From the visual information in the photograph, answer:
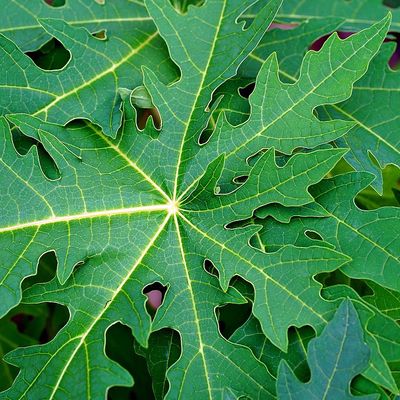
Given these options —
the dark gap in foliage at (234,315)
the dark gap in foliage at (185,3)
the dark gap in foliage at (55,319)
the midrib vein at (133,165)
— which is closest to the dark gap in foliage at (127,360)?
the dark gap in foliage at (55,319)

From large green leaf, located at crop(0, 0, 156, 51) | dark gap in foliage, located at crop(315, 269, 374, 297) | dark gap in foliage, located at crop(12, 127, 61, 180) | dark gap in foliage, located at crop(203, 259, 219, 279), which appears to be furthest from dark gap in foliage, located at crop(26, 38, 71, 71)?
dark gap in foliage, located at crop(315, 269, 374, 297)

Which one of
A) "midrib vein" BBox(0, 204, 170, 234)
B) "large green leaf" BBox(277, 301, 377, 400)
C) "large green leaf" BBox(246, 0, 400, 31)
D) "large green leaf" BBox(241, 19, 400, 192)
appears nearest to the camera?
"large green leaf" BBox(277, 301, 377, 400)

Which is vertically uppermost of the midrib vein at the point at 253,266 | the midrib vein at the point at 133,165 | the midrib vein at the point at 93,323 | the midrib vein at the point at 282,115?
the midrib vein at the point at 282,115

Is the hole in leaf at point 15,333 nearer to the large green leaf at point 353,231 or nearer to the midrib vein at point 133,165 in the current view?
the midrib vein at point 133,165

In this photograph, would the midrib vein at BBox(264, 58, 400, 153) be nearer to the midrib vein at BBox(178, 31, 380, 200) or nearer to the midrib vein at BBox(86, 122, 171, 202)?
the midrib vein at BBox(178, 31, 380, 200)

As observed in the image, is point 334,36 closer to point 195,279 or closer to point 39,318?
point 195,279
